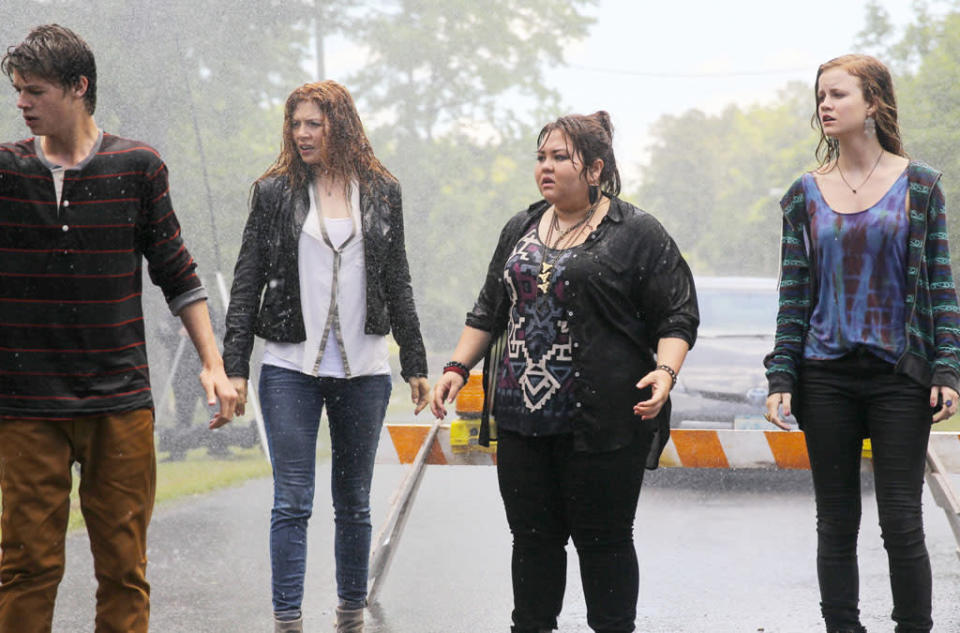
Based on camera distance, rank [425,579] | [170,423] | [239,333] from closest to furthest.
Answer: [239,333], [425,579], [170,423]

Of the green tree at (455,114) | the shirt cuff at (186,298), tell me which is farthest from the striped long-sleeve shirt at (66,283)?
the green tree at (455,114)

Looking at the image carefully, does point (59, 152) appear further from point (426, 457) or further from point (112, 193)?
point (426, 457)

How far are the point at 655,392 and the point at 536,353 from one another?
41cm

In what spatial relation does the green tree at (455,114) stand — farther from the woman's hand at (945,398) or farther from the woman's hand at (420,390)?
the woman's hand at (945,398)

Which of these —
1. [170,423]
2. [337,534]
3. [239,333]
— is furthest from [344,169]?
[170,423]

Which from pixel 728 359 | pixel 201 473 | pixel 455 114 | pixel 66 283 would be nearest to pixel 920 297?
pixel 66 283

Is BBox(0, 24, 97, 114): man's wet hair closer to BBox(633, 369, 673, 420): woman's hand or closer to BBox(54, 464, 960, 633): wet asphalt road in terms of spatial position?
BBox(633, 369, 673, 420): woman's hand

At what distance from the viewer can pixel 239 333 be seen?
15.6ft

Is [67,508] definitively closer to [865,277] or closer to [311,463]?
[311,463]

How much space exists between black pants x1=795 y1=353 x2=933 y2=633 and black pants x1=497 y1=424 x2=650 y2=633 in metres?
0.59

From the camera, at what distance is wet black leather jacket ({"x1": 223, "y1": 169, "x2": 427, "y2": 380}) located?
4734mm

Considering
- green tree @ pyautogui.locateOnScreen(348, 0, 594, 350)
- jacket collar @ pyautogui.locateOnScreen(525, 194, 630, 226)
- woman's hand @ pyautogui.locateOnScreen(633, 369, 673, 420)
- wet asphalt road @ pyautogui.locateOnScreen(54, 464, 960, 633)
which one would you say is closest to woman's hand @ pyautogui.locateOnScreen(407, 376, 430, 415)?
jacket collar @ pyautogui.locateOnScreen(525, 194, 630, 226)

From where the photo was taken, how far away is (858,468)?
14.2 feet

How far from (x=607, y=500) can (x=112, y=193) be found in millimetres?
1776
